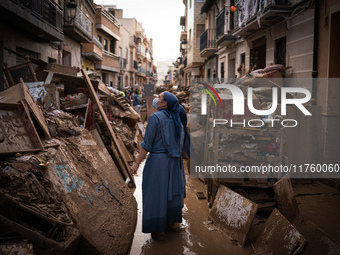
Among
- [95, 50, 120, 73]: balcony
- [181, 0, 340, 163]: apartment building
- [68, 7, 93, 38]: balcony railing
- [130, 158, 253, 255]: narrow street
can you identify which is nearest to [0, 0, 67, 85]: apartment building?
[68, 7, 93, 38]: balcony railing

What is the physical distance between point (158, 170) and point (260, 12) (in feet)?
23.0

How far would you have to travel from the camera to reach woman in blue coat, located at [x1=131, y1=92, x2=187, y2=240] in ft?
12.1

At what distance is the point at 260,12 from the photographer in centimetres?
888

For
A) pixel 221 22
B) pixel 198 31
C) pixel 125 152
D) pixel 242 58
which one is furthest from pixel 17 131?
pixel 198 31

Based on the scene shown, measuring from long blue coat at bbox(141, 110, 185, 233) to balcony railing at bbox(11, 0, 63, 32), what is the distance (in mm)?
6539

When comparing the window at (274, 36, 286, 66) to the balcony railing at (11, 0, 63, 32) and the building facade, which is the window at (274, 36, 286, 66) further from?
the balcony railing at (11, 0, 63, 32)

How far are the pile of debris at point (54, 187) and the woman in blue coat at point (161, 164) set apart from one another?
0.35 metres

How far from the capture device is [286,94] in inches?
259

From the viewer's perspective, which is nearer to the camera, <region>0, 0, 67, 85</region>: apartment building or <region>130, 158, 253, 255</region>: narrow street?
<region>130, 158, 253, 255</region>: narrow street

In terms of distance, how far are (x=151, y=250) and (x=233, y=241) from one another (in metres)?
0.99

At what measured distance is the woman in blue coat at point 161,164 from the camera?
3.70m

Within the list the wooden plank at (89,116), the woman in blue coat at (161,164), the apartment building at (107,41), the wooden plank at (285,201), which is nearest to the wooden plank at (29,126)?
the woman in blue coat at (161,164)

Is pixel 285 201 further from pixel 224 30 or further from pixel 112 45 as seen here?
pixel 112 45

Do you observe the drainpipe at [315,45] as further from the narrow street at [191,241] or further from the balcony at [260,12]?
the narrow street at [191,241]
